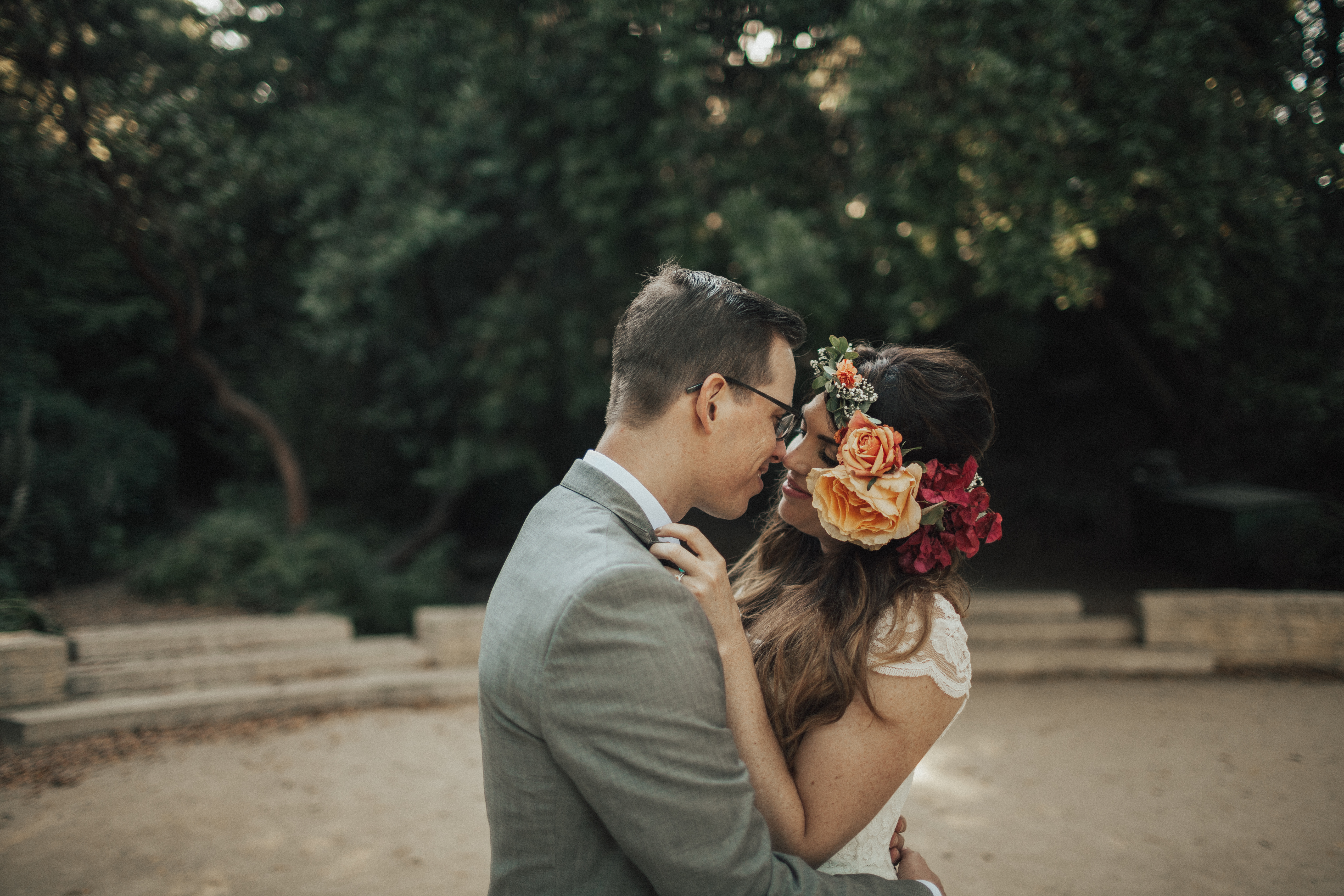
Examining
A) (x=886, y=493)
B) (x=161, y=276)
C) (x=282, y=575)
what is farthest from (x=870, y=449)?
(x=161, y=276)

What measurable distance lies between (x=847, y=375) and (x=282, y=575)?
8.57 meters

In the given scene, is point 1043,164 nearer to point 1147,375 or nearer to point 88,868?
point 1147,375

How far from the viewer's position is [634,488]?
70.2 inches

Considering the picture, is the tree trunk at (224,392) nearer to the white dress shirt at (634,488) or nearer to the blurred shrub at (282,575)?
the blurred shrub at (282,575)

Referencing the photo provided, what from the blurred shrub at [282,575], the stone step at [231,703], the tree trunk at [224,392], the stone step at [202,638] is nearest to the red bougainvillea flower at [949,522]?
the stone step at [231,703]

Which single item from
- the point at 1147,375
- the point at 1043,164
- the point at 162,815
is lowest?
the point at 162,815

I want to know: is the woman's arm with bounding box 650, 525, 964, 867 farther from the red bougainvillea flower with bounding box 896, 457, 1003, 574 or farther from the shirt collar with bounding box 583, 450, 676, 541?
the red bougainvillea flower with bounding box 896, 457, 1003, 574

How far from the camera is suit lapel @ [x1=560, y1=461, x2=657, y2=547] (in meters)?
1.72

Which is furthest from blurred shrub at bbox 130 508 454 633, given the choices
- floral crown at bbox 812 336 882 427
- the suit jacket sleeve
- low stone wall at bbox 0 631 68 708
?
the suit jacket sleeve

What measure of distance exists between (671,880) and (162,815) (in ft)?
14.3

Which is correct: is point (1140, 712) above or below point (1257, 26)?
below

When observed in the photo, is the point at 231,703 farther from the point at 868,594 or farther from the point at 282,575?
the point at 868,594

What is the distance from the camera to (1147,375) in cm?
1093

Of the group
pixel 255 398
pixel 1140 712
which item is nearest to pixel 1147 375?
pixel 1140 712
